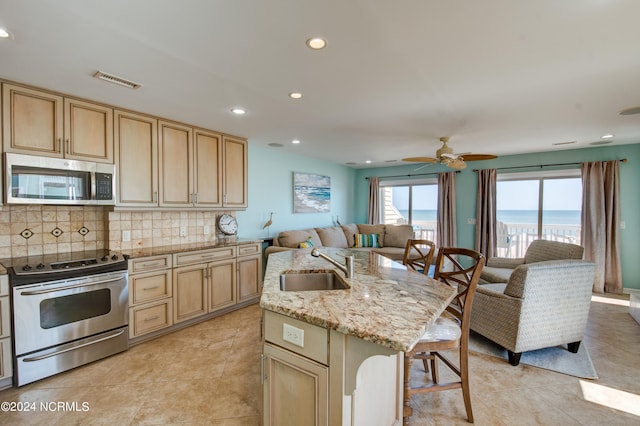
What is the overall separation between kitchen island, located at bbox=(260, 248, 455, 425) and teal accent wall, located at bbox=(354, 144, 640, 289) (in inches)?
188

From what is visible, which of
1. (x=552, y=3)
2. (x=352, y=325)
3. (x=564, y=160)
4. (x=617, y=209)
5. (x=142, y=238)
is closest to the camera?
(x=352, y=325)

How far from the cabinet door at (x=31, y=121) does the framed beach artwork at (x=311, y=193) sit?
3.41 m

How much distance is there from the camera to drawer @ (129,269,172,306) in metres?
2.73

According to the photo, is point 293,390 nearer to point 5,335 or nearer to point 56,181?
point 5,335

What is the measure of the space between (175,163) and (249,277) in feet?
5.83

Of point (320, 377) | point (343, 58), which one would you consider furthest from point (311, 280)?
point (343, 58)

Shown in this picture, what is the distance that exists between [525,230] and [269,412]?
Answer: 20.1 ft

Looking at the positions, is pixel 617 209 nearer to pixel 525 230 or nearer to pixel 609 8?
pixel 525 230

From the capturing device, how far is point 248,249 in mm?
3861

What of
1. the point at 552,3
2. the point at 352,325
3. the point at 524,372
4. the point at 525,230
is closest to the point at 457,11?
the point at 552,3

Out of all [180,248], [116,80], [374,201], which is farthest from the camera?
[374,201]

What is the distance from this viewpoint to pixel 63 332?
2295 millimetres

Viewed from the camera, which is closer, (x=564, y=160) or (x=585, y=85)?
(x=585, y=85)
